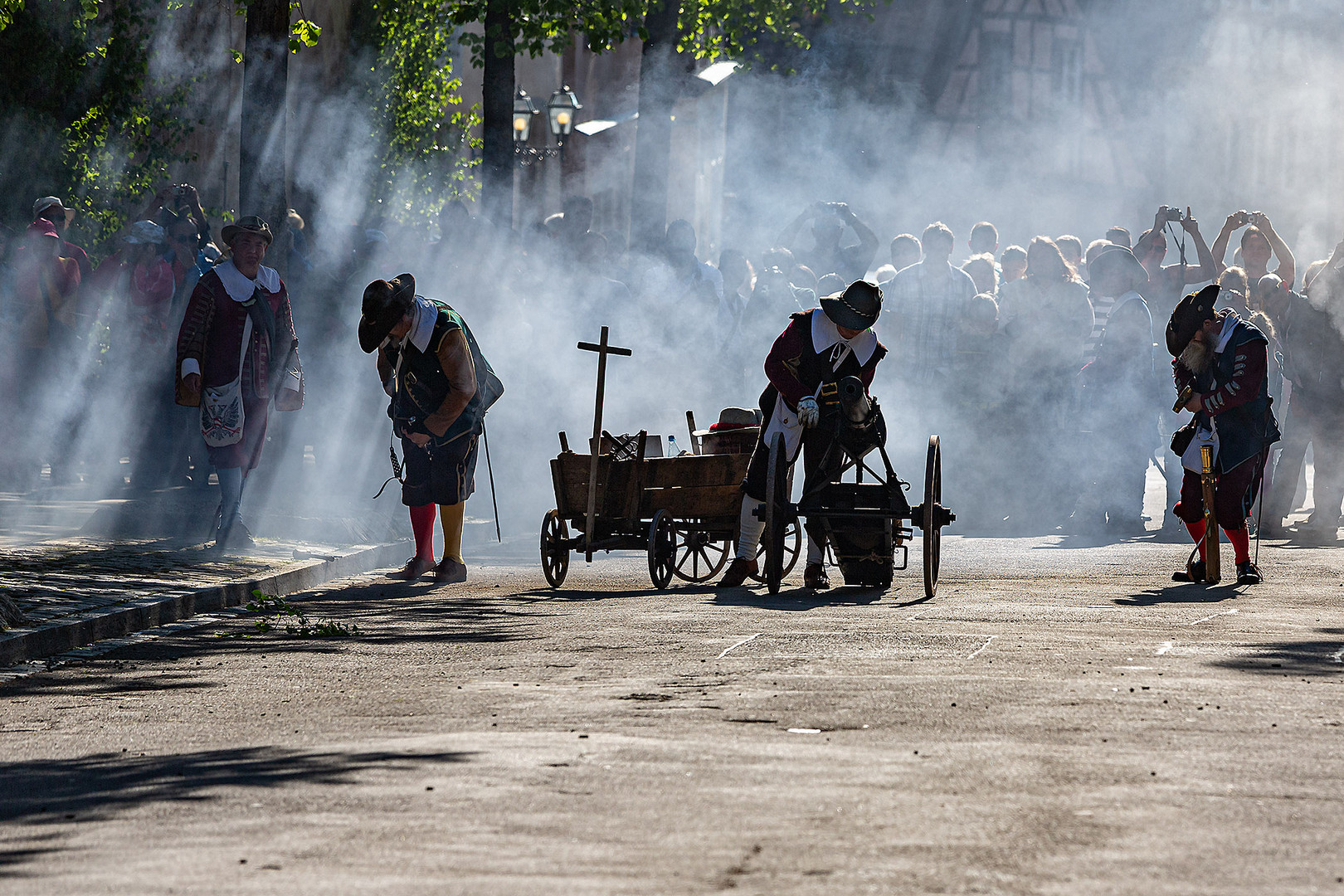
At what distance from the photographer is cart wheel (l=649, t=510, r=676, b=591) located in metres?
11.6

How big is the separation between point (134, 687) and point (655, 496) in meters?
4.37

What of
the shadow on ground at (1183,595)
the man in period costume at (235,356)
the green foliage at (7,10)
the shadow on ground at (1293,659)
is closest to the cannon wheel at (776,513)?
the shadow on ground at (1183,595)

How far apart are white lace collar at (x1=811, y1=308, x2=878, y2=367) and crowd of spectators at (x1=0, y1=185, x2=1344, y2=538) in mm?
5680

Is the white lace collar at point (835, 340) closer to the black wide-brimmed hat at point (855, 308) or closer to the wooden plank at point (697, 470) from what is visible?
the black wide-brimmed hat at point (855, 308)

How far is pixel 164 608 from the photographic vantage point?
10.1m

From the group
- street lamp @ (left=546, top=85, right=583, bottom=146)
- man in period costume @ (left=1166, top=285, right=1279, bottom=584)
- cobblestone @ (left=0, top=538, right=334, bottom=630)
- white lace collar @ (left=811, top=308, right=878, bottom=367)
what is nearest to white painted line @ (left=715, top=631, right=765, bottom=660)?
white lace collar @ (left=811, top=308, right=878, bottom=367)

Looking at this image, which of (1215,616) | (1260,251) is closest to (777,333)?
(1260,251)

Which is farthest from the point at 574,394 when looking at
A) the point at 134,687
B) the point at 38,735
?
the point at 38,735

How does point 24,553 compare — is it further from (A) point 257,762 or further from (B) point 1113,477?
(B) point 1113,477

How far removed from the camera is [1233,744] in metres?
6.03

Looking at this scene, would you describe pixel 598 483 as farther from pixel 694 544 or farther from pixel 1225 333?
pixel 1225 333

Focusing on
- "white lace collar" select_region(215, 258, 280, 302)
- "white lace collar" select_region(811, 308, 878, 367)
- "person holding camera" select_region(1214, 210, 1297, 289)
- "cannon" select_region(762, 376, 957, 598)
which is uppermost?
"person holding camera" select_region(1214, 210, 1297, 289)

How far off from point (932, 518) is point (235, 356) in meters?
4.43

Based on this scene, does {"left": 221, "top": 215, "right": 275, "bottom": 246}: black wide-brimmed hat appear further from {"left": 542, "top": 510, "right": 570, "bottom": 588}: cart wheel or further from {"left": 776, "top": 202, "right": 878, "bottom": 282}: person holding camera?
{"left": 776, "top": 202, "right": 878, "bottom": 282}: person holding camera
